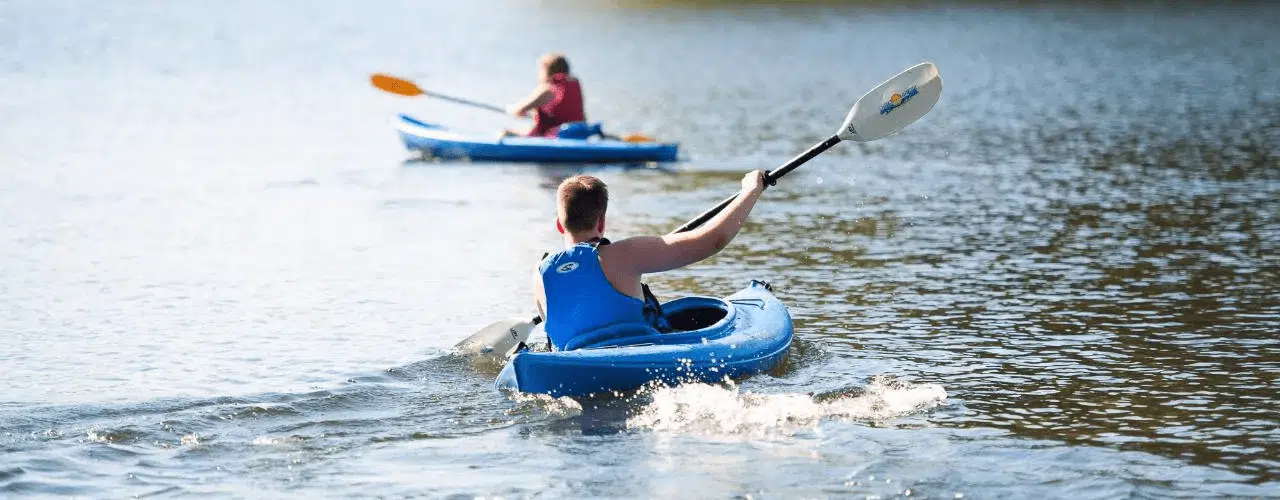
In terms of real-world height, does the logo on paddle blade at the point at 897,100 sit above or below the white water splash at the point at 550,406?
above

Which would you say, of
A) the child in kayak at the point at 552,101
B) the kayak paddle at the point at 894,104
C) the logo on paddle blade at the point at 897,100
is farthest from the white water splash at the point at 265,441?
the child in kayak at the point at 552,101

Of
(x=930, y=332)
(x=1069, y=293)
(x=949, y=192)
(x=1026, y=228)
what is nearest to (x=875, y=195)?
(x=949, y=192)

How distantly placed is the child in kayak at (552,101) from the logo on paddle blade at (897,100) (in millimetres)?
7046

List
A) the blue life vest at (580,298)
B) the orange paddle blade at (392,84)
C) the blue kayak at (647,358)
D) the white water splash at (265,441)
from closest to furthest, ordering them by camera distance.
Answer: the white water splash at (265,441) → the blue kayak at (647,358) → the blue life vest at (580,298) → the orange paddle blade at (392,84)

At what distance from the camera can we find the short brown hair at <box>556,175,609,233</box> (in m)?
6.38

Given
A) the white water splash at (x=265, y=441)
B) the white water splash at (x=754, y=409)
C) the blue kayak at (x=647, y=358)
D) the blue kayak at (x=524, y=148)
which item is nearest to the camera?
the white water splash at (x=265, y=441)

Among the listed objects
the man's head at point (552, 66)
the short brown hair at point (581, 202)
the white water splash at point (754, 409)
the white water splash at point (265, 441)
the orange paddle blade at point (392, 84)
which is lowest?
the white water splash at point (265, 441)

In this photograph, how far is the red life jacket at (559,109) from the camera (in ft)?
51.6

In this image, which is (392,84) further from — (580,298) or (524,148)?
(580,298)

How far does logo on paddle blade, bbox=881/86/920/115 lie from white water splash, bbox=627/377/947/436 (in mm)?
2360

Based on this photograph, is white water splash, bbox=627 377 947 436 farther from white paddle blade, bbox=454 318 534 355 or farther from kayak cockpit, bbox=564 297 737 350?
white paddle blade, bbox=454 318 534 355

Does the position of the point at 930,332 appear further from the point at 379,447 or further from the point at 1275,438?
the point at 379,447

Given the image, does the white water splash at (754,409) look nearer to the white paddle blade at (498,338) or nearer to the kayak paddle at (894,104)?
the white paddle blade at (498,338)

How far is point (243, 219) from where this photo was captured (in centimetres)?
1274
